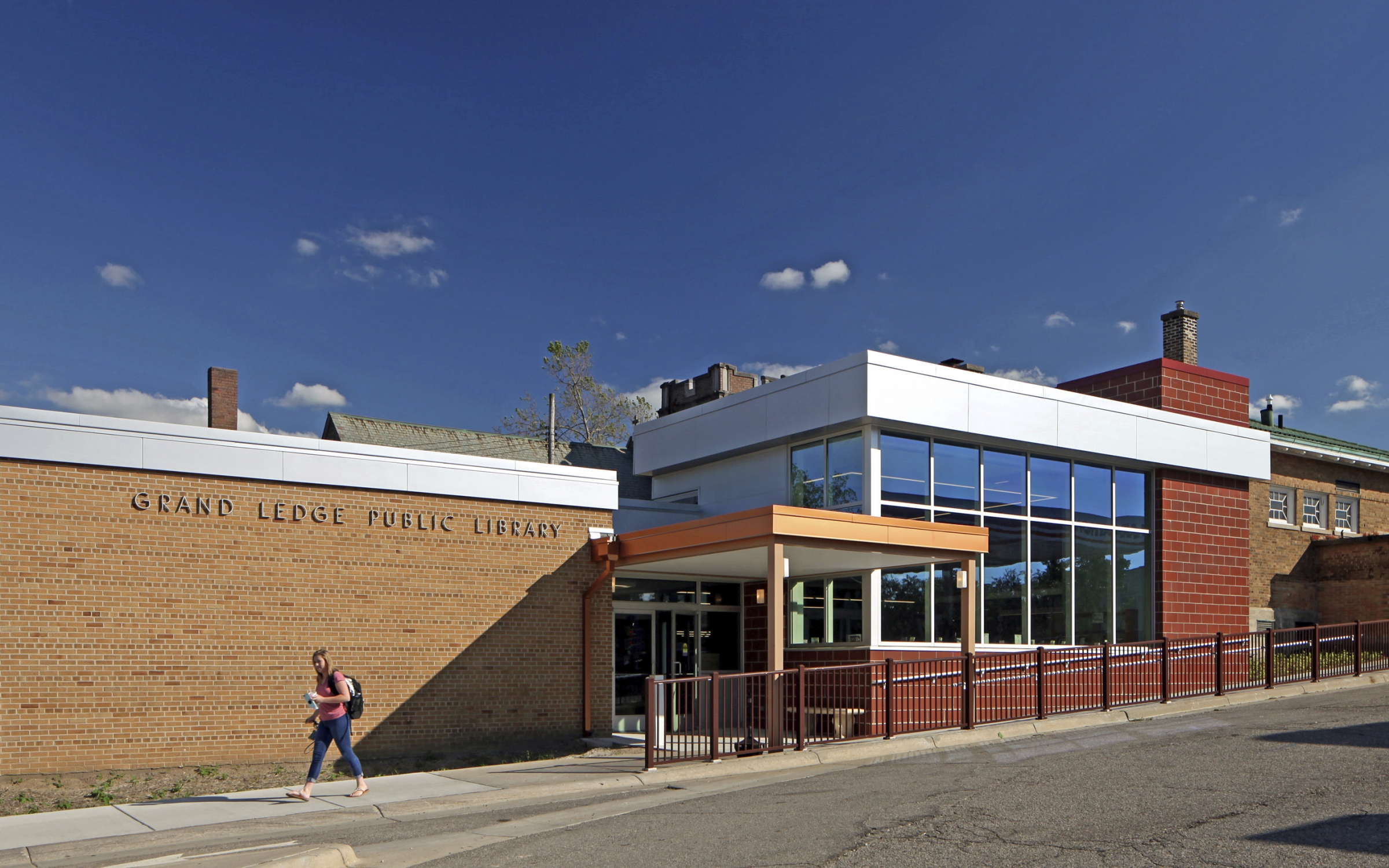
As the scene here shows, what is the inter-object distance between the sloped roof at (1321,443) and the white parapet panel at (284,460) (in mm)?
20311

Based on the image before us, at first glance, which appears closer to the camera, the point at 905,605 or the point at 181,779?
the point at 181,779

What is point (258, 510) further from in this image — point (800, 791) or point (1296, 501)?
point (1296, 501)

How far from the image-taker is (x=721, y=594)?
22.0 meters

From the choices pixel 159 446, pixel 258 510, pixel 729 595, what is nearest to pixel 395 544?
pixel 258 510

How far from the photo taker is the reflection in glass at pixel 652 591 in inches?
805

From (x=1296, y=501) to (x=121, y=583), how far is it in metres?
27.6

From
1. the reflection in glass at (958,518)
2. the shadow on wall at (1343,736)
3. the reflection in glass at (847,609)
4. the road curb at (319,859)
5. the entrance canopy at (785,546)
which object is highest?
the reflection in glass at (958,518)

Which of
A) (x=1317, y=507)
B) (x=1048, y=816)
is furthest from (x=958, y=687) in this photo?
(x=1317, y=507)

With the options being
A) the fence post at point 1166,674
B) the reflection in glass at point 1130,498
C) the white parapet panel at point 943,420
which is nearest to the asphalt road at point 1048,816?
the fence post at point 1166,674

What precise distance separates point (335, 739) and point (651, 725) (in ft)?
12.6

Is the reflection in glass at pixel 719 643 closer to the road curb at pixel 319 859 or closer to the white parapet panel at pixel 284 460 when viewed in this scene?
the white parapet panel at pixel 284 460

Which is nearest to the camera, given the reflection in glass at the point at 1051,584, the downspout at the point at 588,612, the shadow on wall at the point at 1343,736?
the shadow on wall at the point at 1343,736

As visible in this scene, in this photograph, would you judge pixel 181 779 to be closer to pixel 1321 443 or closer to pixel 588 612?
pixel 588 612

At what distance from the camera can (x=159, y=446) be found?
51.8 ft
